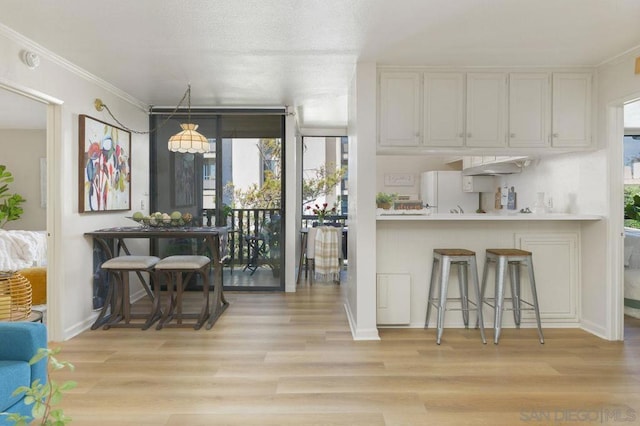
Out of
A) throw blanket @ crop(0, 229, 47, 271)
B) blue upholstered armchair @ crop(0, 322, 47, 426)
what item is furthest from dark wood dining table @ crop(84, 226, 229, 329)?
blue upholstered armchair @ crop(0, 322, 47, 426)

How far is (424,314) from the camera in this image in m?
3.84

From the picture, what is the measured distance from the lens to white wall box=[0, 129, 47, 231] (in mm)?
6547

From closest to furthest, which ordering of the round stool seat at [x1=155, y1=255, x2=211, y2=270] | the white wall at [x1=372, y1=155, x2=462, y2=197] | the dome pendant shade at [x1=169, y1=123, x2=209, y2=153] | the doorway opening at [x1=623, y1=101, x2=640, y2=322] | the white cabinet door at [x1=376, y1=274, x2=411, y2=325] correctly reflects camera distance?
the white cabinet door at [x1=376, y1=274, x2=411, y2=325]
the round stool seat at [x1=155, y1=255, x2=211, y2=270]
the dome pendant shade at [x1=169, y1=123, x2=209, y2=153]
the doorway opening at [x1=623, y1=101, x2=640, y2=322]
the white wall at [x1=372, y1=155, x2=462, y2=197]

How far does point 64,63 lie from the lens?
351 cm

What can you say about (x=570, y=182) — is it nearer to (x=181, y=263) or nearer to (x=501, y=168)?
(x=501, y=168)

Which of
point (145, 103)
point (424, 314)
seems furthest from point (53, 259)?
point (424, 314)

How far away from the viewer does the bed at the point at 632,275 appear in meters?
4.14

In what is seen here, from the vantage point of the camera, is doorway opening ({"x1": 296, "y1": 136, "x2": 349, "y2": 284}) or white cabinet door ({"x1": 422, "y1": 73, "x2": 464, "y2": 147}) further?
doorway opening ({"x1": 296, "y1": 136, "x2": 349, "y2": 284})

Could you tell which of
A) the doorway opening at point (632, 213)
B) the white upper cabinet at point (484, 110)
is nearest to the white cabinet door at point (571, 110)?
the white upper cabinet at point (484, 110)

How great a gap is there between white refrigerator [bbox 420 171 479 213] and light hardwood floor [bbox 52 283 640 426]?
291 cm

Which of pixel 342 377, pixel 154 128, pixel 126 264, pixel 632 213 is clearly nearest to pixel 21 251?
pixel 126 264

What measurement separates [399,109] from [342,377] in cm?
225

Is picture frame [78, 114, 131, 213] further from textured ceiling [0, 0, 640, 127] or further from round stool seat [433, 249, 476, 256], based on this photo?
round stool seat [433, 249, 476, 256]

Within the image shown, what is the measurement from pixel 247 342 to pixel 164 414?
119cm
